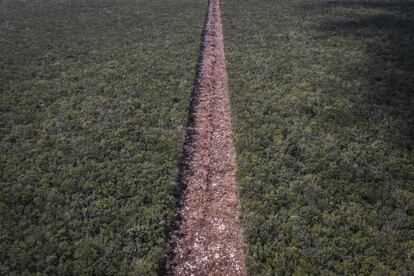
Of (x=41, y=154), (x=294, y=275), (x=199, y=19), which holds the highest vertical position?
(x=199, y=19)

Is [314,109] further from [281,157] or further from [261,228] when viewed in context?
[261,228]

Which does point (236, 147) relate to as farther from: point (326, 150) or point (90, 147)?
point (90, 147)

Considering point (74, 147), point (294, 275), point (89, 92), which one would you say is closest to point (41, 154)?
point (74, 147)

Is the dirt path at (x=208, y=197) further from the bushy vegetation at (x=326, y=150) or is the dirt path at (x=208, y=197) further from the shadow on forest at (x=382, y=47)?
the shadow on forest at (x=382, y=47)

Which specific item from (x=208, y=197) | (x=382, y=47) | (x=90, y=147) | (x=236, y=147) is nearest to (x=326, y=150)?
(x=236, y=147)

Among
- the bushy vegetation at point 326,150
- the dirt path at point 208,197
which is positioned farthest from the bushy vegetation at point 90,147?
the bushy vegetation at point 326,150

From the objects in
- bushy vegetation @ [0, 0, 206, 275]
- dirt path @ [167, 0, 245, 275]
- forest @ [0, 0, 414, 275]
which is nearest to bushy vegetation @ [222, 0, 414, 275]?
forest @ [0, 0, 414, 275]

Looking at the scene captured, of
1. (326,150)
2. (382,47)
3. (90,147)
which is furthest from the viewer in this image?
(382,47)
